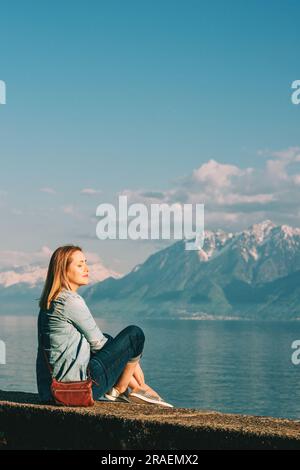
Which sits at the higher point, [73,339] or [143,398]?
[73,339]

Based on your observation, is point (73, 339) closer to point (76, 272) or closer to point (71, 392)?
point (71, 392)

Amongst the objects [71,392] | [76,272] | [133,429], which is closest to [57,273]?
[76,272]

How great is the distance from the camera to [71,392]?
1047cm

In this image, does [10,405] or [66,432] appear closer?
[66,432]

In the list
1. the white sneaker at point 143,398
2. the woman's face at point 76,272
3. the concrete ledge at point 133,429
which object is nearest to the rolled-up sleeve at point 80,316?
the woman's face at point 76,272

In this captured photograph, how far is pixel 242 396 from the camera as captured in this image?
5330 inches

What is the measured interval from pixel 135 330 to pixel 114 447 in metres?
2.08

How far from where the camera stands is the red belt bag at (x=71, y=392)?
10.5 meters

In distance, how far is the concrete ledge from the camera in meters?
8.69

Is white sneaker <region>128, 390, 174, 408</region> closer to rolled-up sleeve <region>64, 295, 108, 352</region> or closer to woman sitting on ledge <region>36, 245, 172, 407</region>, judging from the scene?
woman sitting on ledge <region>36, 245, 172, 407</region>

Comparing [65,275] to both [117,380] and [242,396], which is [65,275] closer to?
[117,380]

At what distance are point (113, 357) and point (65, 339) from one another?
2.58ft

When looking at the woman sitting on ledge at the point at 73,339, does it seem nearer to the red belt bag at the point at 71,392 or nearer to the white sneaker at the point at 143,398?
the red belt bag at the point at 71,392

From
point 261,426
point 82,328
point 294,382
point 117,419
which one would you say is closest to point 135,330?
point 82,328
